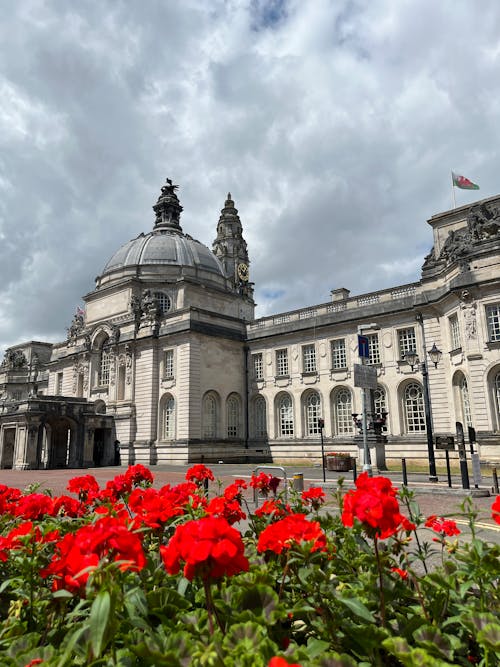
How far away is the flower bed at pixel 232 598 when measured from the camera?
89.0 inches

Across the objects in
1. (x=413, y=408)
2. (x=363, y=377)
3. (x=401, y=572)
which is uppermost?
(x=363, y=377)

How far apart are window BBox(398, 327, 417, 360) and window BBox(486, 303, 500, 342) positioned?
6327mm

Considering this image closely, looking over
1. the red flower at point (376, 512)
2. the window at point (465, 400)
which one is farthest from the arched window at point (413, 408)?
the red flower at point (376, 512)

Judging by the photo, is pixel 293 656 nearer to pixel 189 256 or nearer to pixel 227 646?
pixel 227 646

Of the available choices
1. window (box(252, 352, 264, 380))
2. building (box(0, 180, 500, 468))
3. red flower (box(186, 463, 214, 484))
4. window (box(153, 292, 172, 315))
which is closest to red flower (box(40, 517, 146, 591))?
red flower (box(186, 463, 214, 484))

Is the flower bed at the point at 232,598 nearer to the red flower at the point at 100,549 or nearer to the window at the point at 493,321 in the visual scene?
the red flower at the point at 100,549

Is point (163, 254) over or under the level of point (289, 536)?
over

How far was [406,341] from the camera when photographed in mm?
32812

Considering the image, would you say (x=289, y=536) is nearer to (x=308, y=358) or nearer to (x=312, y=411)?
(x=312, y=411)

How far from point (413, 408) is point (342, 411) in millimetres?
5433

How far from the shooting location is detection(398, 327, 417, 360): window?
3241cm

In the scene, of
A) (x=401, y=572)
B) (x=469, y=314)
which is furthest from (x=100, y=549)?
(x=469, y=314)

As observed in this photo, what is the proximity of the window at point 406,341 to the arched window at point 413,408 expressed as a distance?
2.28 meters

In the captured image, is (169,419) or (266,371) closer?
(169,419)
